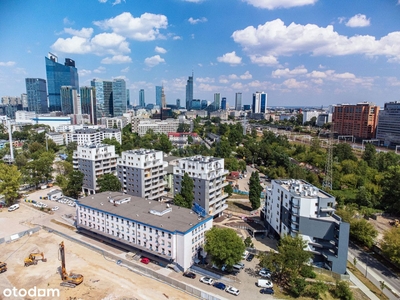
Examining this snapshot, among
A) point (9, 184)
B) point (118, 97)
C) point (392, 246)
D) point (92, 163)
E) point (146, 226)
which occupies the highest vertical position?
point (118, 97)

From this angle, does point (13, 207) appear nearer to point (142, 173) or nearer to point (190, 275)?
Answer: point (142, 173)

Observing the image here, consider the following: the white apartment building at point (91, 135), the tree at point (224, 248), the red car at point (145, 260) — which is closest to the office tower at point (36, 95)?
the white apartment building at point (91, 135)

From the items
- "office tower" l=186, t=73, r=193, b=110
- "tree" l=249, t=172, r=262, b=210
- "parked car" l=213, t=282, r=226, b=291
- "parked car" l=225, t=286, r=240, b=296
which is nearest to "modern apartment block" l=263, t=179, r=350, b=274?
"parked car" l=225, t=286, r=240, b=296

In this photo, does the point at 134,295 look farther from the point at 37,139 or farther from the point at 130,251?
the point at 37,139

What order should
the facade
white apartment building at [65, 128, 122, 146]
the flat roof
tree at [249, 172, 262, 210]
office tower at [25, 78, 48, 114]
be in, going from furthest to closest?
office tower at [25, 78, 48, 114], the facade, white apartment building at [65, 128, 122, 146], tree at [249, 172, 262, 210], the flat roof

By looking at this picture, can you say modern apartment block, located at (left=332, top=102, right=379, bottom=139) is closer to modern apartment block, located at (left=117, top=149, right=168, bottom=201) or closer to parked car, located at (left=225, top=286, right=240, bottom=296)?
modern apartment block, located at (left=117, top=149, right=168, bottom=201)

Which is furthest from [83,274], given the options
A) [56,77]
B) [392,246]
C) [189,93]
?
[189,93]
